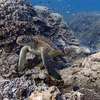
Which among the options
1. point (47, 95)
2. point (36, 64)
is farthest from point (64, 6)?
point (47, 95)

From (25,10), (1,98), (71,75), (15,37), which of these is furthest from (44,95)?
(25,10)

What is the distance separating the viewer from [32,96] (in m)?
3.94

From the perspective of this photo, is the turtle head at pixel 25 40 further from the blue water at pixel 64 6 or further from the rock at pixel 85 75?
the blue water at pixel 64 6

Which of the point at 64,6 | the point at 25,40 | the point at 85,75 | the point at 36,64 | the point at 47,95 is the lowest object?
the point at 64,6

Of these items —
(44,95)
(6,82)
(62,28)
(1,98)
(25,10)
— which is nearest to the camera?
(44,95)

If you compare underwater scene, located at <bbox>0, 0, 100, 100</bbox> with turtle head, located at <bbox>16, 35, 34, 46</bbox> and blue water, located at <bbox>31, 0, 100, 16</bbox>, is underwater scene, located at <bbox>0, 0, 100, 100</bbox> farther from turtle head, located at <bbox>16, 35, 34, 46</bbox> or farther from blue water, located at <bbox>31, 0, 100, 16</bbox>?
blue water, located at <bbox>31, 0, 100, 16</bbox>

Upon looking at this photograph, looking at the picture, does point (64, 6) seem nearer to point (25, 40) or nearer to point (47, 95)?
point (25, 40)

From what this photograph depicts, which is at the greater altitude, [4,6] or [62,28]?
[4,6]

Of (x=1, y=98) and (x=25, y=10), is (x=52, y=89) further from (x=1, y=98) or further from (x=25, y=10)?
(x=25, y=10)

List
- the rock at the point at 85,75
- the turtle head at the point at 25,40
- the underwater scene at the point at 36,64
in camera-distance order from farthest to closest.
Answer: the turtle head at the point at 25,40 < the rock at the point at 85,75 < the underwater scene at the point at 36,64

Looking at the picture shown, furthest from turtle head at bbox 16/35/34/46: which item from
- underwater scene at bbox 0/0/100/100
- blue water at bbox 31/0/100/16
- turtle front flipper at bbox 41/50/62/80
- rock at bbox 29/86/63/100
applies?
blue water at bbox 31/0/100/16

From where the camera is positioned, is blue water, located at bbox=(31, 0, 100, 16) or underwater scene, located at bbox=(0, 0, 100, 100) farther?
blue water, located at bbox=(31, 0, 100, 16)

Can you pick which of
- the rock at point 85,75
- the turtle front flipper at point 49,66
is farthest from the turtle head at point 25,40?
the rock at point 85,75

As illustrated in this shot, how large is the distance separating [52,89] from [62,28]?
504 centimetres
